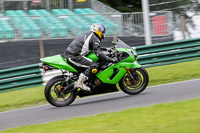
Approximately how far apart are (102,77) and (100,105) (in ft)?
2.28

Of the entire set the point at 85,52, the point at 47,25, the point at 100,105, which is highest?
the point at 47,25

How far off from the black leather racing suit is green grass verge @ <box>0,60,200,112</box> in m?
1.78

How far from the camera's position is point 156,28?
1323cm

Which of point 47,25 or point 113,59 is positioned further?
point 47,25

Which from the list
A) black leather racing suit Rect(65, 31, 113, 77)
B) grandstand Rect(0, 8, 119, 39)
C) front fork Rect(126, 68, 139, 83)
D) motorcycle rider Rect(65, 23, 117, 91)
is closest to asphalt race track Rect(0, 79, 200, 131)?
front fork Rect(126, 68, 139, 83)

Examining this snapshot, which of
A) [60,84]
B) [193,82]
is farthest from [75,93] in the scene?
[193,82]

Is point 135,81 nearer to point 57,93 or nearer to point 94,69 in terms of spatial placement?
A: point 94,69

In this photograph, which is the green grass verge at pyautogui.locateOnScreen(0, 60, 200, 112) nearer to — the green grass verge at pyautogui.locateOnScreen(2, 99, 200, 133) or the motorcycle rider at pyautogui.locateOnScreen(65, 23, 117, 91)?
the motorcycle rider at pyautogui.locateOnScreen(65, 23, 117, 91)

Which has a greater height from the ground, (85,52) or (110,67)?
(85,52)

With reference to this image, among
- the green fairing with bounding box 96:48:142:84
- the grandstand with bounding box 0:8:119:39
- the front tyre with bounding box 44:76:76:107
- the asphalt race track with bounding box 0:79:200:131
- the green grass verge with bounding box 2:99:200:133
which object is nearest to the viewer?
the green grass verge with bounding box 2:99:200:133

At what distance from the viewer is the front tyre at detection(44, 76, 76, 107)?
7.65 meters

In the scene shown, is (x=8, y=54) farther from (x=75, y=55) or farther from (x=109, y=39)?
(x=75, y=55)

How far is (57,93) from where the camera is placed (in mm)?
7797

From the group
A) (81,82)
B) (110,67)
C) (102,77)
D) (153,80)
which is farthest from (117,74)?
(153,80)
